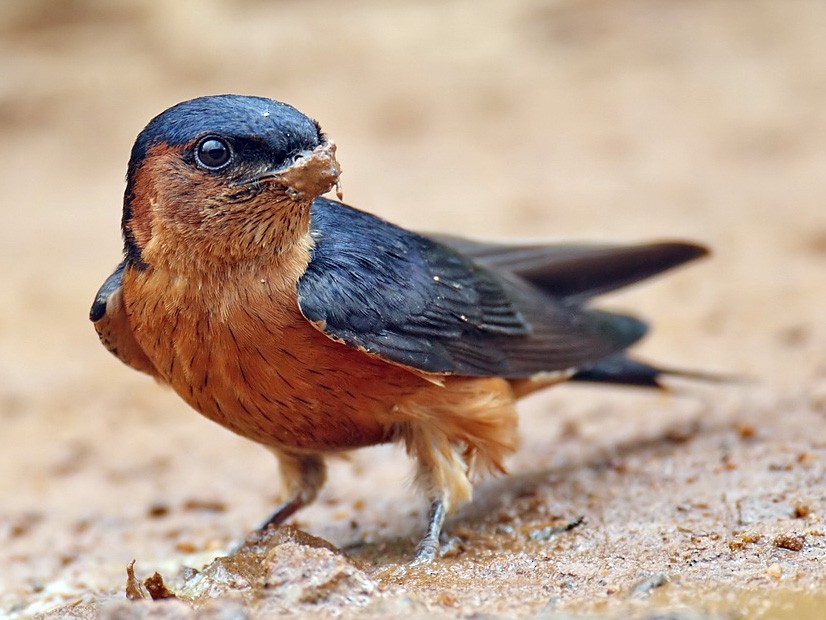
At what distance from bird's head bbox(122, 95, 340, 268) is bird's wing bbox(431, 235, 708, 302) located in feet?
5.74

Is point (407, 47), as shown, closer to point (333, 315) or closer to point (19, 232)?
point (19, 232)

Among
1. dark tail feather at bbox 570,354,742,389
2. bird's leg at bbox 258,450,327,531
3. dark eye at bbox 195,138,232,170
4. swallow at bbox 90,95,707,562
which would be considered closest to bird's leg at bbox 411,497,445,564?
swallow at bbox 90,95,707,562

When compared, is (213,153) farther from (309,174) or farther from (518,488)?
(518,488)

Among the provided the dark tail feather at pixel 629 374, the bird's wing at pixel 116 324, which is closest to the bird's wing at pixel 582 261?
the dark tail feather at pixel 629 374

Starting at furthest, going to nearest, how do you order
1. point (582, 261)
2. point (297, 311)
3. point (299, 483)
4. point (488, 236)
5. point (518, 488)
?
1. point (488, 236)
2. point (582, 261)
3. point (518, 488)
4. point (299, 483)
5. point (297, 311)

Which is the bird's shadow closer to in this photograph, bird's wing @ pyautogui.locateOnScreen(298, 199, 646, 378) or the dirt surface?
the dirt surface

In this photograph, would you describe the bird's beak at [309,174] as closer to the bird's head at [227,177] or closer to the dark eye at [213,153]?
the bird's head at [227,177]

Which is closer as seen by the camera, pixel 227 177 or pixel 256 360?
pixel 227 177

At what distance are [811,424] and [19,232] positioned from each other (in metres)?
7.30

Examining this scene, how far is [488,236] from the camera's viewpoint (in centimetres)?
757

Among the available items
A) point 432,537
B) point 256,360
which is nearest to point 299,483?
point 432,537

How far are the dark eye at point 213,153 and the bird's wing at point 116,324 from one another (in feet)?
2.24

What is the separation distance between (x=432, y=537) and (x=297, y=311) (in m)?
1.10

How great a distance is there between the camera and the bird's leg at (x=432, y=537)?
4.20 metres
